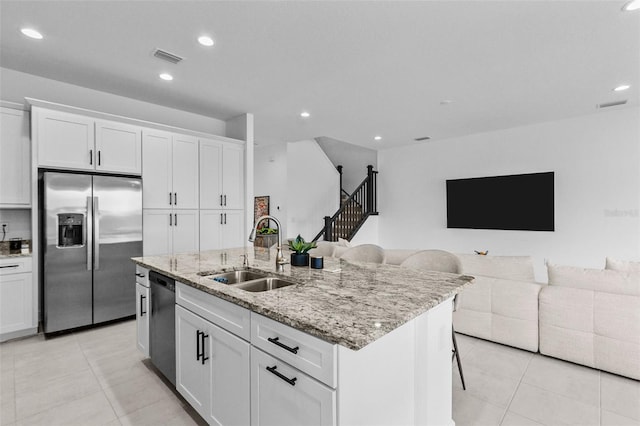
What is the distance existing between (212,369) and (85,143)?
3185mm

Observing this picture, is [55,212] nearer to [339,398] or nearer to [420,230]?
[339,398]

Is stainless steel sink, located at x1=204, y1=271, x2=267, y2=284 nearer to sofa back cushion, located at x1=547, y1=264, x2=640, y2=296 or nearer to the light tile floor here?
the light tile floor

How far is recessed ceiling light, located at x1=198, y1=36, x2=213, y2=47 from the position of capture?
272cm

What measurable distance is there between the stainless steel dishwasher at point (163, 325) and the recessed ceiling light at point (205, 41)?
2.03 meters

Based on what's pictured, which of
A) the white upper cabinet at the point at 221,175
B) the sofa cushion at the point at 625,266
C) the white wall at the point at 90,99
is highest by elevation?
the white wall at the point at 90,99

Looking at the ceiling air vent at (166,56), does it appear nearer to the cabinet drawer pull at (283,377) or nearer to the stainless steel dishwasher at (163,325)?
the stainless steel dishwasher at (163,325)

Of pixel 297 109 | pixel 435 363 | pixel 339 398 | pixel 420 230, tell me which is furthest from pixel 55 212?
pixel 420 230

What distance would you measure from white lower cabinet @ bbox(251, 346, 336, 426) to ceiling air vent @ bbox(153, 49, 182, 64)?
9.50ft

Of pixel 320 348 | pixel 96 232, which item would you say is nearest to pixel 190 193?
pixel 96 232

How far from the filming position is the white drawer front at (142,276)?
2.52 m

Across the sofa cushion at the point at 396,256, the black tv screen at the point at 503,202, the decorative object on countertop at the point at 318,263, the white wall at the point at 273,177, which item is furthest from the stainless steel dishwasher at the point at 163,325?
the black tv screen at the point at 503,202

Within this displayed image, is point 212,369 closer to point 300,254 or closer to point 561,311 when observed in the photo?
point 300,254

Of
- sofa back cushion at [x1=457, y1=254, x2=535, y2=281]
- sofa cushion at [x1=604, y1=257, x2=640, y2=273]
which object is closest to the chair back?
sofa back cushion at [x1=457, y1=254, x2=535, y2=281]

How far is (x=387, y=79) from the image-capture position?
3.60 m
